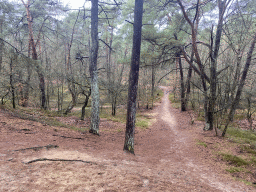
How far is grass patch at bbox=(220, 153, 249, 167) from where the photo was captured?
558 centimetres

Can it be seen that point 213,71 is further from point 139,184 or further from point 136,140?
point 139,184

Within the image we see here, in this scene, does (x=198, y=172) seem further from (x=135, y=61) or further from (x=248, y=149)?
(x=135, y=61)

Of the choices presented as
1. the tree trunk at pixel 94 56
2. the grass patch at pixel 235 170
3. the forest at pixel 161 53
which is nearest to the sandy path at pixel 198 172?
the grass patch at pixel 235 170

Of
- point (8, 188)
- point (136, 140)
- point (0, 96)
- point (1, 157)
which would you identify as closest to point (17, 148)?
point (1, 157)

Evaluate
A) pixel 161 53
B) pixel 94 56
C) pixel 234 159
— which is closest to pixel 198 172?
pixel 234 159

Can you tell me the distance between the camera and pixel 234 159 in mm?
5816

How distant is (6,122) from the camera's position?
6.75 m

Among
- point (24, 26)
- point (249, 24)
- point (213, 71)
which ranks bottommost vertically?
point (213, 71)

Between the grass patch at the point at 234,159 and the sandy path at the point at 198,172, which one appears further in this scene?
the grass patch at the point at 234,159

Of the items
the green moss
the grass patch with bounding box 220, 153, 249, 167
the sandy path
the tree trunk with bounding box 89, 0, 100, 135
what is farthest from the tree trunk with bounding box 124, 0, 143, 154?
the green moss

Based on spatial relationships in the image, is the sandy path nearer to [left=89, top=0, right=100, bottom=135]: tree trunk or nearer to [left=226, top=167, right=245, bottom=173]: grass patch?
[left=226, top=167, right=245, bottom=173]: grass patch

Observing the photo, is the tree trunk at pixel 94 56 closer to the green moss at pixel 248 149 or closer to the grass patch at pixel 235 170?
the grass patch at pixel 235 170

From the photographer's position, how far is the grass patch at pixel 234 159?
18.3ft

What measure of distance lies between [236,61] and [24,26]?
1521 centimetres
